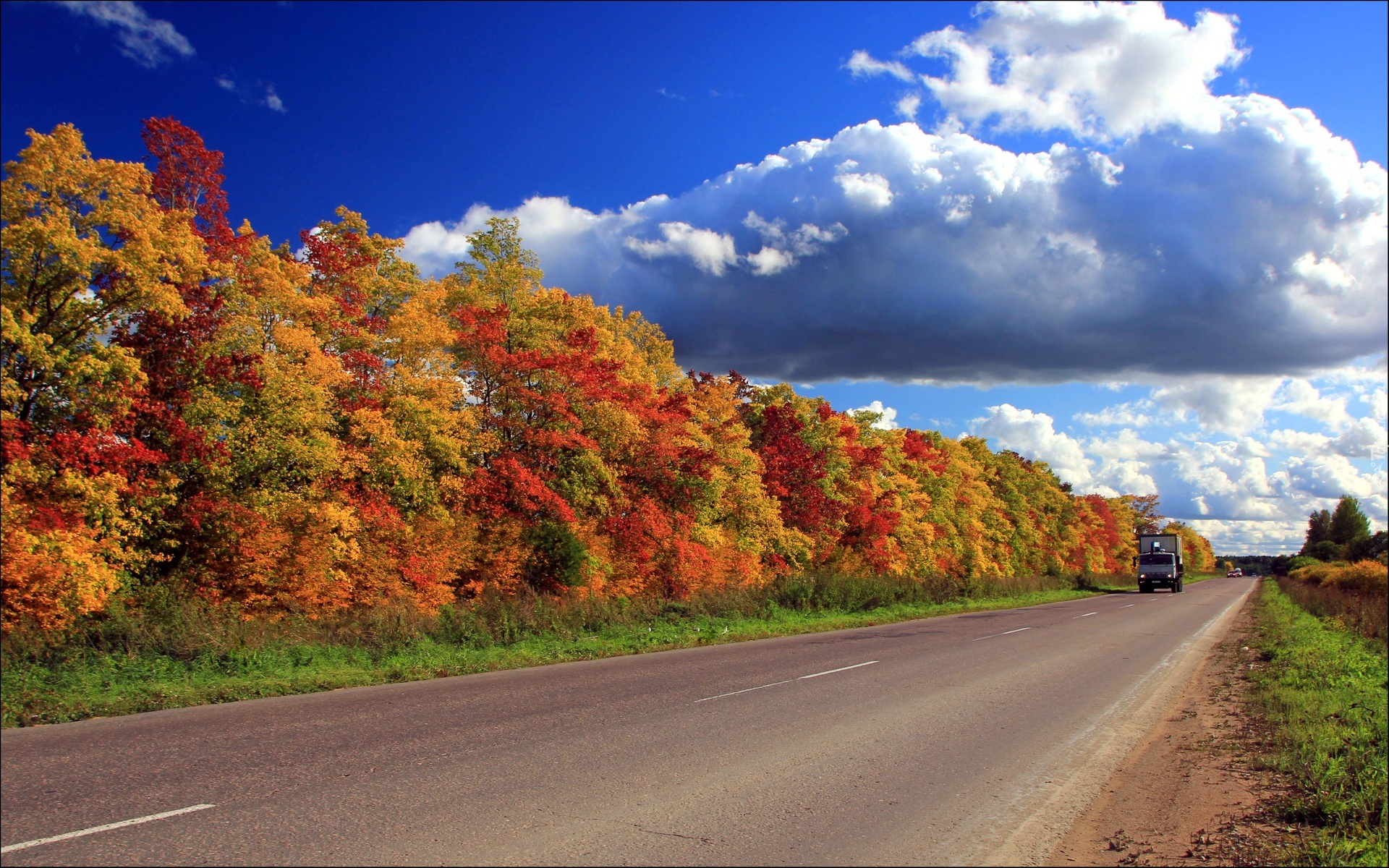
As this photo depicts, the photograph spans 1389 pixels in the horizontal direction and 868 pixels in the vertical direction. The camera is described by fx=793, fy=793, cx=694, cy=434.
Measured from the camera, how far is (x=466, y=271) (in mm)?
25062

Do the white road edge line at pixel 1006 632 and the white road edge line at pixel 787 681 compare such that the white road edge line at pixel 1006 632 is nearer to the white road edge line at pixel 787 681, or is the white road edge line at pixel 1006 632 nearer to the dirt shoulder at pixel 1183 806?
the white road edge line at pixel 787 681

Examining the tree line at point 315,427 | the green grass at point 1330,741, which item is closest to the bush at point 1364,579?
the green grass at point 1330,741

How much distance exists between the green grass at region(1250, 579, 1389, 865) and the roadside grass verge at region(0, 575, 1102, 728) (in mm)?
10682

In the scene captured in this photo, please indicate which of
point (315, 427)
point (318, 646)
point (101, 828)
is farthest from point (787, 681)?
point (315, 427)

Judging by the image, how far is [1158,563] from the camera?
56.9m

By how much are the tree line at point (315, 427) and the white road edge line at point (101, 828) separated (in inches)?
363

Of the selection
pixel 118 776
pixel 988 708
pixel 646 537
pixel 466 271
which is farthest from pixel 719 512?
pixel 118 776

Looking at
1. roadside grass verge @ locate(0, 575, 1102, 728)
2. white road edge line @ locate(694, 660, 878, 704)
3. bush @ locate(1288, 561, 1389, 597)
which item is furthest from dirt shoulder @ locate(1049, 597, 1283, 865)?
bush @ locate(1288, 561, 1389, 597)

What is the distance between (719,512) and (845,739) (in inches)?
774

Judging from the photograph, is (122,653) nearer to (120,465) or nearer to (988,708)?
(120,465)

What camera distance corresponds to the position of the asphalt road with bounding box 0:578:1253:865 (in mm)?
5086

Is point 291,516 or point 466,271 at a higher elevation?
point 466,271

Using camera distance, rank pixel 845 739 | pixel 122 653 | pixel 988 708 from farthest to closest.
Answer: pixel 122 653
pixel 988 708
pixel 845 739

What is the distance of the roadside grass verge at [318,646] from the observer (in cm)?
964
